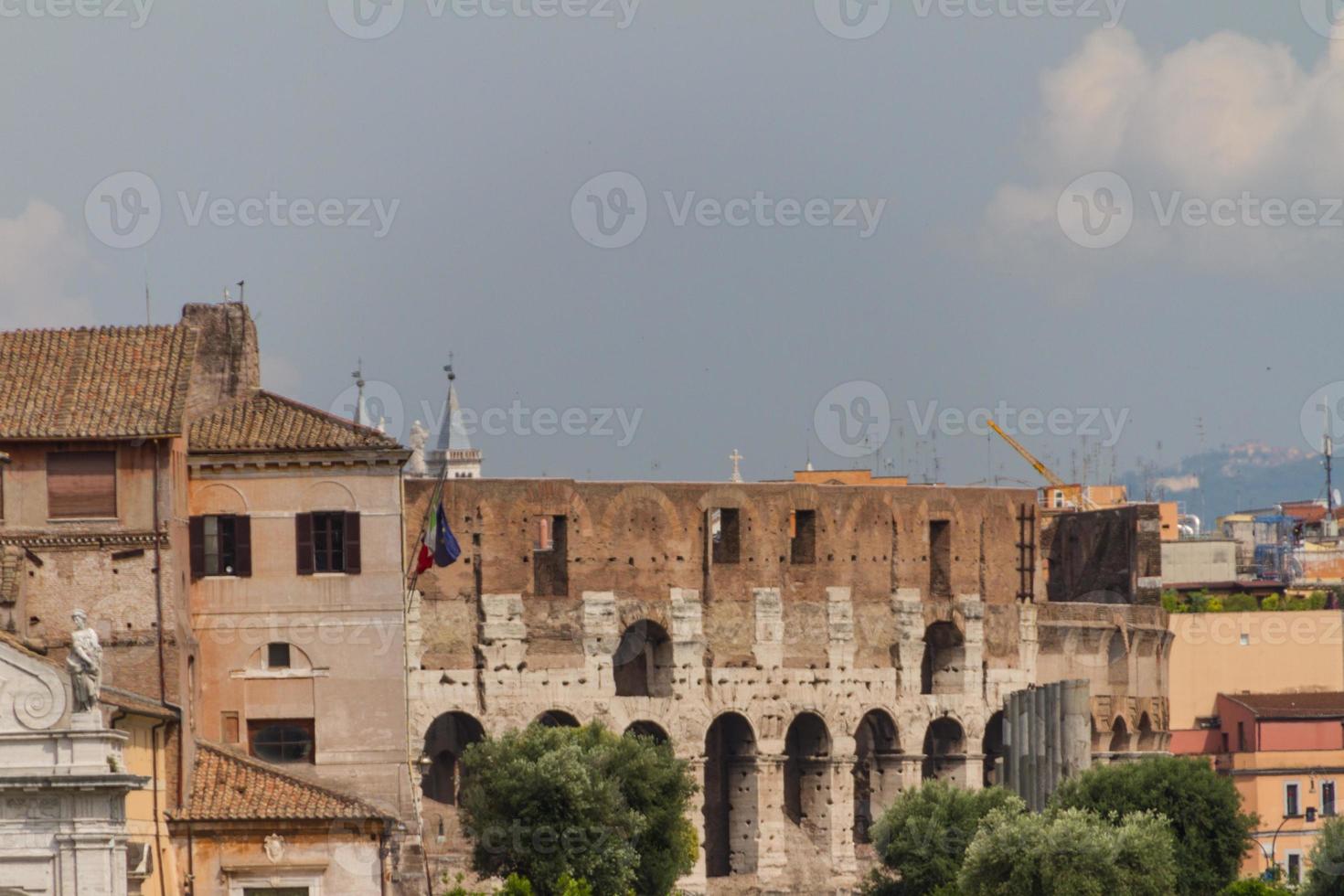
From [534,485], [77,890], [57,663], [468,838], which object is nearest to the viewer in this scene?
[77,890]

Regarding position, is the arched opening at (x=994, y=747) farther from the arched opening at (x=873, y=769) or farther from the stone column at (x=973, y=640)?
the arched opening at (x=873, y=769)

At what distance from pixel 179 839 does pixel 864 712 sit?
3469 centimetres

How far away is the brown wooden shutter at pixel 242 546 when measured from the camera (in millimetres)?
53969

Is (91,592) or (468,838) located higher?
(91,592)

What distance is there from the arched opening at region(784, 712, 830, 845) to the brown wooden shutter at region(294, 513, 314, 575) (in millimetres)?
28839

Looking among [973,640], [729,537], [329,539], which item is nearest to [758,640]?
[729,537]

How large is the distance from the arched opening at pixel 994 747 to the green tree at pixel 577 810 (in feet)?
61.0

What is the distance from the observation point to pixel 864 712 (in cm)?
8200

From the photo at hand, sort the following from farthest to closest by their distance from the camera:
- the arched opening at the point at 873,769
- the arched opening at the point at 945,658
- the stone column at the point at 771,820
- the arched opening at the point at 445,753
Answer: the arched opening at the point at 945,658 < the arched opening at the point at 873,769 < the stone column at the point at 771,820 < the arched opening at the point at 445,753

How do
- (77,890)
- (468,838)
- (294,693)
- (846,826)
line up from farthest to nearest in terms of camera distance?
1. (846,826)
2. (468,838)
3. (294,693)
4. (77,890)

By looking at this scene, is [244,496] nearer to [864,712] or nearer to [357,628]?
[357,628]

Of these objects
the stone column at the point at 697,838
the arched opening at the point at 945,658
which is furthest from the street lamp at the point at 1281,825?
the stone column at the point at 697,838

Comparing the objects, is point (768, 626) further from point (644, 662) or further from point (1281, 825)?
point (1281, 825)

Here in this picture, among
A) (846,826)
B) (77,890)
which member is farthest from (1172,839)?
(77,890)
